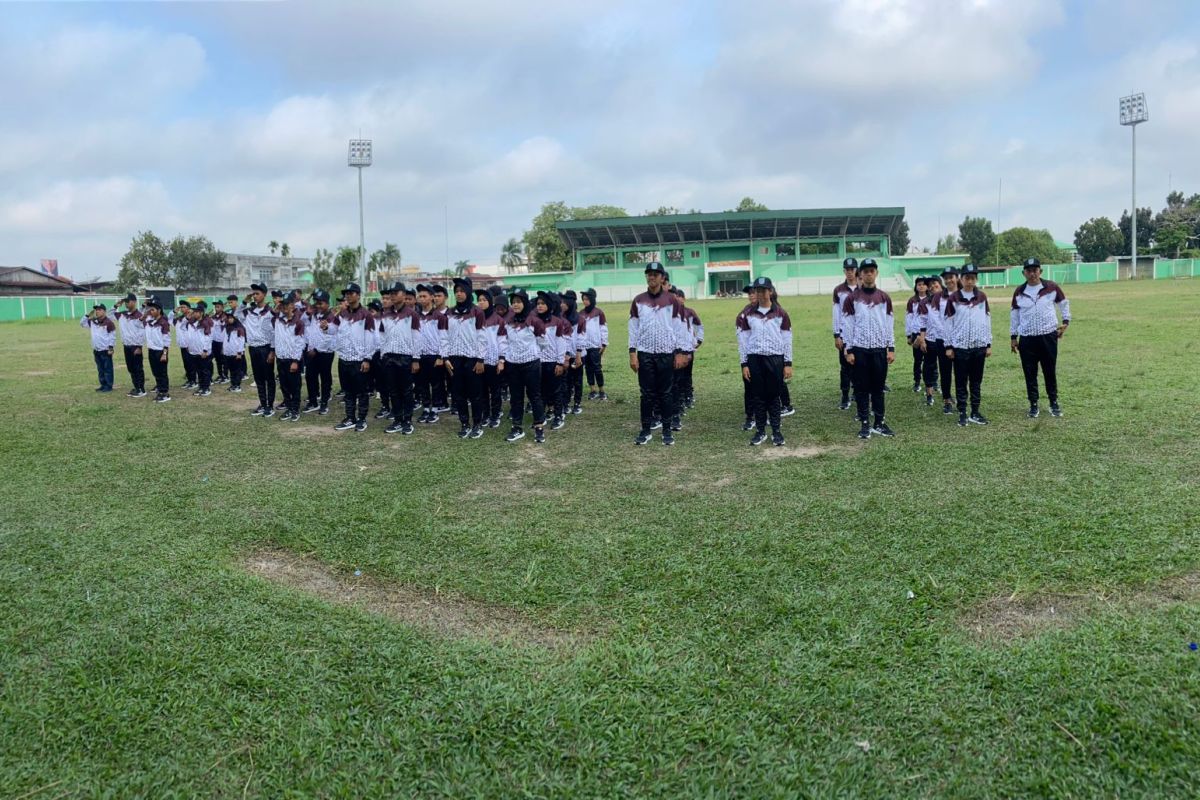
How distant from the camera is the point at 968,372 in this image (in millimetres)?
9422

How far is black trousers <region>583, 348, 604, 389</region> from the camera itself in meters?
12.6

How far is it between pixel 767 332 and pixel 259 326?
7825 mm

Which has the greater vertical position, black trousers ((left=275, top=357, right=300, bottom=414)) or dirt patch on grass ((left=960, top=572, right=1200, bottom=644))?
black trousers ((left=275, top=357, right=300, bottom=414))

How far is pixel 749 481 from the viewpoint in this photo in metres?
7.07

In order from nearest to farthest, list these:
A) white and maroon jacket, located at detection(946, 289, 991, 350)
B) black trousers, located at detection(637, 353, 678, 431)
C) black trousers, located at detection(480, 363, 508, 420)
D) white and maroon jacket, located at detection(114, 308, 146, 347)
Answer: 1. black trousers, located at detection(637, 353, 678, 431)
2. white and maroon jacket, located at detection(946, 289, 991, 350)
3. black trousers, located at detection(480, 363, 508, 420)
4. white and maroon jacket, located at detection(114, 308, 146, 347)

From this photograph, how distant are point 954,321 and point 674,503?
5.16m

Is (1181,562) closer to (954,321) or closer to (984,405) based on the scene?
(954,321)

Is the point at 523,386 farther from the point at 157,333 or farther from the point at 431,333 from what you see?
the point at 157,333

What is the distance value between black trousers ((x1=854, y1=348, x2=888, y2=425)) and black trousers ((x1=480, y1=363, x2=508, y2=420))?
448cm

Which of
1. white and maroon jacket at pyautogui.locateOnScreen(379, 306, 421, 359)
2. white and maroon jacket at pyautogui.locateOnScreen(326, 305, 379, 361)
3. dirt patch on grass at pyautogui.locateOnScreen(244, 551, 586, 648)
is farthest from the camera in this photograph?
white and maroon jacket at pyautogui.locateOnScreen(326, 305, 379, 361)

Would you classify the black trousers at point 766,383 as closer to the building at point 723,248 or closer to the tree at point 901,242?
the building at point 723,248

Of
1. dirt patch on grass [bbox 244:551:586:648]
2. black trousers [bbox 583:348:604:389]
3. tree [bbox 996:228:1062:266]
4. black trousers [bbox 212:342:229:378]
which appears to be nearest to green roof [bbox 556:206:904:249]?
tree [bbox 996:228:1062:266]

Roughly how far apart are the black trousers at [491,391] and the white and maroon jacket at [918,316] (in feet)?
19.3

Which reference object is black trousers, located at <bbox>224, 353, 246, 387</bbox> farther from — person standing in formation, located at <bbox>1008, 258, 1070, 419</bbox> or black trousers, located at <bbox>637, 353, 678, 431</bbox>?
person standing in formation, located at <bbox>1008, 258, 1070, 419</bbox>
